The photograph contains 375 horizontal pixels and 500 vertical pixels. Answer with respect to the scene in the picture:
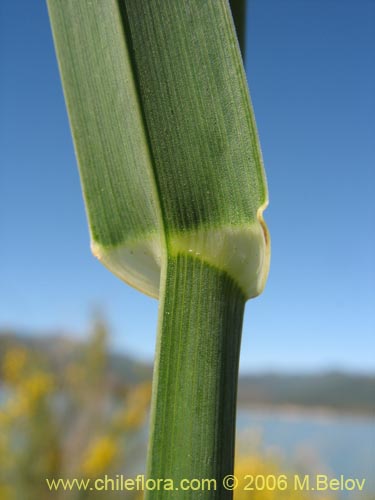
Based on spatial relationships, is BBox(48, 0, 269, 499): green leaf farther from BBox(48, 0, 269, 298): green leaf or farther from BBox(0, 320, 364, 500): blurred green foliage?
BBox(0, 320, 364, 500): blurred green foliage

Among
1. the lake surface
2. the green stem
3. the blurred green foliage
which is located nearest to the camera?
the green stem

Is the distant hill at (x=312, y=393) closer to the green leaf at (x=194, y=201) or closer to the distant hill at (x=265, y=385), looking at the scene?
the distant hill at (x=265, y=385)

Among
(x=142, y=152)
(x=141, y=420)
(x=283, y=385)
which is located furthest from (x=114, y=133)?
(x=283, y=385)

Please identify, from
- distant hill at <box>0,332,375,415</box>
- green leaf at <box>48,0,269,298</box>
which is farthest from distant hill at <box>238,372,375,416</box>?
green leaf at <box>48,0,269,298</box>

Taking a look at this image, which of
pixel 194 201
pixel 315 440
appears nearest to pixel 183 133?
pixel 194 201

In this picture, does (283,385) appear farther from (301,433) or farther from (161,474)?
(161,474)

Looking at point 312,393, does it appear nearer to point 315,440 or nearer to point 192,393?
point 315,440
